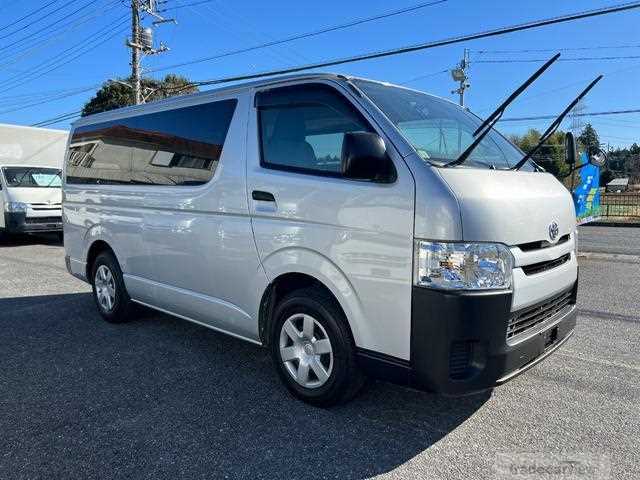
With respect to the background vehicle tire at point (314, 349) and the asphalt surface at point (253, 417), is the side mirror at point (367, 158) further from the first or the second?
the asphalt surface at point (253, 417)

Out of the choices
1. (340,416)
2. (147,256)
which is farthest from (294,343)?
(147,256)

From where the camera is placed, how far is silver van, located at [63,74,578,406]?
2.62 meters

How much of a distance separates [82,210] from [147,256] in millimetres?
1541

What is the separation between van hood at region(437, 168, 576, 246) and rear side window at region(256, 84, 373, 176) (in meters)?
0.71

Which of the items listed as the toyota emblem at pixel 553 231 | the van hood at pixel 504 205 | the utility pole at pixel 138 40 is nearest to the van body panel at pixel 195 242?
the van hood at pixel 504 205

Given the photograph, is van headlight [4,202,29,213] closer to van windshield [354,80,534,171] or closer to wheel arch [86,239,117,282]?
wheel arch [86,239,117,282]

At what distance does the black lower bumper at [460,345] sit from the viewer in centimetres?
255

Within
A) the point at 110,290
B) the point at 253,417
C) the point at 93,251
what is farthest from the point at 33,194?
the point at 253,417

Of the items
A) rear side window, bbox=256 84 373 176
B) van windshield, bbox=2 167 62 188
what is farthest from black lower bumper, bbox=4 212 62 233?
rear side window, bbox=256 84 373 176

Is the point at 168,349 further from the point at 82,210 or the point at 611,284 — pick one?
the point at 611,284

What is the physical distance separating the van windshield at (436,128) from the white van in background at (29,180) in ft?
36.0

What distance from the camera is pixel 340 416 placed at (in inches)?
125

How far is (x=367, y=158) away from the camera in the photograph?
273 centimetres

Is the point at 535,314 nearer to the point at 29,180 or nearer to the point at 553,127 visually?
the point at 553,127
